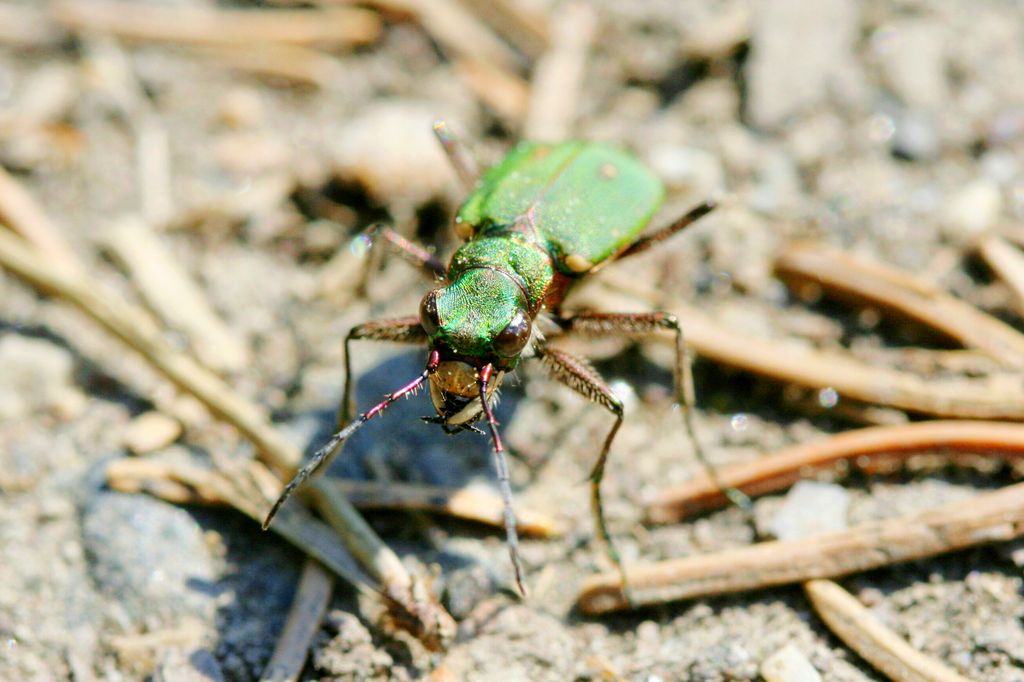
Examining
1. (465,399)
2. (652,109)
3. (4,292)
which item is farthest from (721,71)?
(4,292)

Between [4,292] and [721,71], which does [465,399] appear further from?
[721,71]

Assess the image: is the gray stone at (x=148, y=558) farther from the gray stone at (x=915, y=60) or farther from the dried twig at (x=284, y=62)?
the gray stone at (x=915, y=60)

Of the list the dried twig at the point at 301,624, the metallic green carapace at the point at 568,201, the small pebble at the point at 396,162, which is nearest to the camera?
the dried twig at the point at 301,624

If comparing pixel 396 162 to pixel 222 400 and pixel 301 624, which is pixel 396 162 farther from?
pixel 301 624

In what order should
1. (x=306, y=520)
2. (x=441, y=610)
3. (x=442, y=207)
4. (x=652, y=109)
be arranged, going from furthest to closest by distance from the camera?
(x=652, y=109), (x=442, y=207), (x=306, y=520), (x=441, y=610)

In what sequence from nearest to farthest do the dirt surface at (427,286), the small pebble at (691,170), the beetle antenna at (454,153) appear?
the dirt surface at (427,286)
the beetle antenna at (454,153)
the small pebble at (691,170)

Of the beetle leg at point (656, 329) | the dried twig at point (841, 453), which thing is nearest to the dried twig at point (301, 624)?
the dried twig at point (841, 453)

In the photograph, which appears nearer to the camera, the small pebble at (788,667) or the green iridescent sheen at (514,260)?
the small pebble at (788,667)
